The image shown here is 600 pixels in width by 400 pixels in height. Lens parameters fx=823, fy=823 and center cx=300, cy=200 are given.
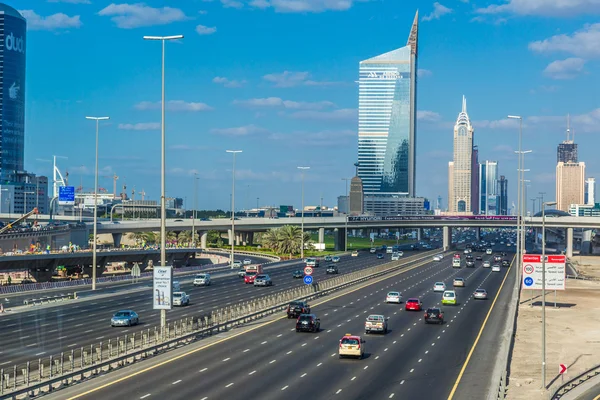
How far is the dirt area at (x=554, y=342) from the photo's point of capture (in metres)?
37.5

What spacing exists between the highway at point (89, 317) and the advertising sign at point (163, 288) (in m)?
4.67

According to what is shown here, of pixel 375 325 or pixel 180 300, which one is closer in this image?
pixel 375 325

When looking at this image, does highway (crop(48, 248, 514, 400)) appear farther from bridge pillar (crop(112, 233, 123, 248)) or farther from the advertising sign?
bridge pillar (crop(112, 233, 123, 248))

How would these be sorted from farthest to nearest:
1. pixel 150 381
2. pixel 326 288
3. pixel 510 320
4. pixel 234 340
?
1. pixel 326 288
2. pixel 510 320
3. pixel 234 340
4. pixel 150 381

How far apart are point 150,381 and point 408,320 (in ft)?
98.2

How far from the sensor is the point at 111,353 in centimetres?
3747

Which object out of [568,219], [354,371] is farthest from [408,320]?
[568,219]

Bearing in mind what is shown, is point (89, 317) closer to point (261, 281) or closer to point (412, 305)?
point (412, 305)

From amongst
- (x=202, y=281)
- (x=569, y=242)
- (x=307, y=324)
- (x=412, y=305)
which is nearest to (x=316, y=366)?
(x=307, y=324)

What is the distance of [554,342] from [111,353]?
101 feet

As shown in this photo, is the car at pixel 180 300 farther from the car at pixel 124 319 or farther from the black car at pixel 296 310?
the car at pixel 124 319

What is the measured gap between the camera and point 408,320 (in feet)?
197

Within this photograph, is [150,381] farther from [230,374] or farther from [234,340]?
[234,340]

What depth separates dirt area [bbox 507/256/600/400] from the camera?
1478 inches
